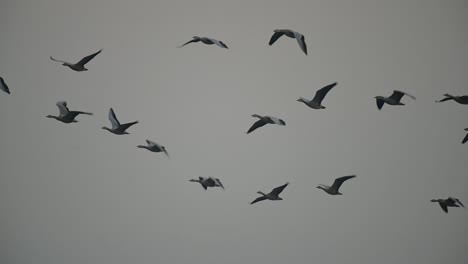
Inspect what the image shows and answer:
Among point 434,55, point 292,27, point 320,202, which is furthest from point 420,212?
point 292,27

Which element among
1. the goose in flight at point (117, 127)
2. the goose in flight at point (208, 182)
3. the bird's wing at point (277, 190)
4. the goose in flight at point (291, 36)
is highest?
the goose in flight at point (291, 36)

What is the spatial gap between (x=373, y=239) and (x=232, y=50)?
1.58 metres

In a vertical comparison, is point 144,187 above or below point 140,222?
above

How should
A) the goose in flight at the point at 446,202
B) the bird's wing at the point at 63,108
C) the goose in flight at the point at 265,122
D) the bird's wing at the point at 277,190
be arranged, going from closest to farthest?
1. the bird's wing at the point at 63,108
2. the goose in flight at the point at 265,122
3. the bird's wing at the point at 277,190
4. the goose in flight at the point at 446,202

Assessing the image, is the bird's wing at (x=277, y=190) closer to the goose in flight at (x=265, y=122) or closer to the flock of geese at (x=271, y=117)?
the flock of geese at (x=271, y=117)

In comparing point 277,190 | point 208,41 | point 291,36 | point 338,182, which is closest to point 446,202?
point 338,182

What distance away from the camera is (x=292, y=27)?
339 centimetres

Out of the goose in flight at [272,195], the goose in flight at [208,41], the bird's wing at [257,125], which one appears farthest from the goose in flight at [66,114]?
the goose in flight at [272,195]

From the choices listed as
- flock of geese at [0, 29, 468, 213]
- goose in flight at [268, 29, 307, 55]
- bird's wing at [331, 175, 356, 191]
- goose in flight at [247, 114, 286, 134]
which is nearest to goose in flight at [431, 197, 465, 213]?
→ flock of geese at [0, 29, 468, 213]

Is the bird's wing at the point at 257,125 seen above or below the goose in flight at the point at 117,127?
above

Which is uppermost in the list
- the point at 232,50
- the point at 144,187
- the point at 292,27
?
the point at 292,27

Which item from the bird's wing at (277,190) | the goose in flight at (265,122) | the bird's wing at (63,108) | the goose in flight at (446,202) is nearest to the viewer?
the bird's wing at (63,108)

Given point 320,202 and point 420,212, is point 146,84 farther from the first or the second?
point 420,212

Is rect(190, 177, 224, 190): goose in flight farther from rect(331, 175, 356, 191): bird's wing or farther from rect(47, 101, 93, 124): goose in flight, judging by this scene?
rect(47, 101, 93, 124): goose in flight
